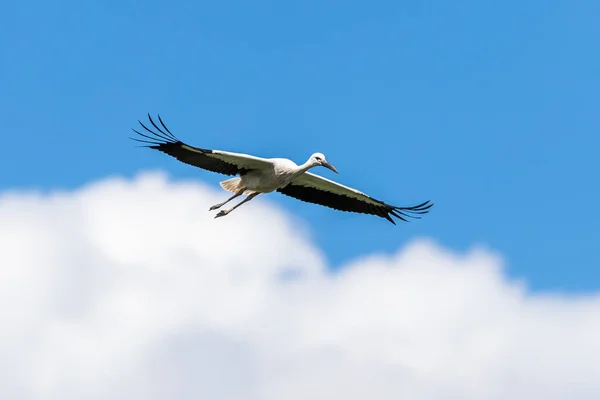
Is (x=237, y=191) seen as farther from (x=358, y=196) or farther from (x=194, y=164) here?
(x=358, y=196)

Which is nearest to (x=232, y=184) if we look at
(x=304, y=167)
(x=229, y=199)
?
(x=229, y=199)

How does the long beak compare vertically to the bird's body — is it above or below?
above

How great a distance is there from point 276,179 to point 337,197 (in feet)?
7.28

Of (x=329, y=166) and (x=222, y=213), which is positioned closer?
(x=329, y=166)

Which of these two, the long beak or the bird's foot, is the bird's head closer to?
the long beak

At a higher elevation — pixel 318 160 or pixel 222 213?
pixel 318 160

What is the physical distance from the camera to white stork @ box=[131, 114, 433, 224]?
25578mm

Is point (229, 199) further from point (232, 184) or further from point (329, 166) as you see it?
point (329, 166)

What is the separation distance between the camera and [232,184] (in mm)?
26656

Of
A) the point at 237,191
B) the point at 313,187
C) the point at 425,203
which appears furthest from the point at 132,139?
the point at 425,203

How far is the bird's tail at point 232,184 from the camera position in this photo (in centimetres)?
2659

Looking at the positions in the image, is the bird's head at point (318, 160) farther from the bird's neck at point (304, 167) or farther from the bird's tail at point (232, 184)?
the bird's tail at point (232, 184)

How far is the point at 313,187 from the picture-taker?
27625mm

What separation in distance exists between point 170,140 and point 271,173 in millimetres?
2130
